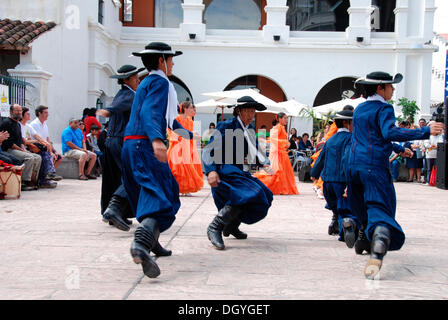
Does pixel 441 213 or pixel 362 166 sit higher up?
pixel 362 166

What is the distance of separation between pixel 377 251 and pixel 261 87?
1874 centimetres

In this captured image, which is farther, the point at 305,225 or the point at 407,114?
the point at 407,114

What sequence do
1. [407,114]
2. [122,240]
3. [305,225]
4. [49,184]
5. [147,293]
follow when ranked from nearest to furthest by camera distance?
[147,293]
[122,240]
[305,225]
[49,184]
[407,114]

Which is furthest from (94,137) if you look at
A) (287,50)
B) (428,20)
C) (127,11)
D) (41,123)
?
(428,20)

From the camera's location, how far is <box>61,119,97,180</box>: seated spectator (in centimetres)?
1275

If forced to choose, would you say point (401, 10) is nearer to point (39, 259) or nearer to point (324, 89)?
point (324, 89)

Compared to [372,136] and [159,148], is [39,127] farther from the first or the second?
[372,136]

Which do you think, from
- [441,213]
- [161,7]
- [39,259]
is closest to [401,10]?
[161,7]

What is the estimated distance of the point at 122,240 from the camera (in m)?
5.23

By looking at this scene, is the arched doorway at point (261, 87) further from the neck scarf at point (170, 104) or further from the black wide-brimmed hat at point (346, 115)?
the neck scarf at point (170, 104)

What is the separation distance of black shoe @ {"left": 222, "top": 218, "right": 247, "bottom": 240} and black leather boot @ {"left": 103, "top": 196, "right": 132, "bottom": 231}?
1088 mm

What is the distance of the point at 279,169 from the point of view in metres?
11.0
